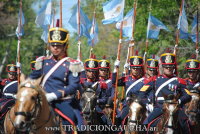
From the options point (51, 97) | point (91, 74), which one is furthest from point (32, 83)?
point (91, 74)

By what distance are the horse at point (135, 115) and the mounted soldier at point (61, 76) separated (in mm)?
2593

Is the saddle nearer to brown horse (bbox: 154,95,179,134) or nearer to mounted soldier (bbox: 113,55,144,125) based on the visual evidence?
mounted soldier (bbox: 113,55,144,125)

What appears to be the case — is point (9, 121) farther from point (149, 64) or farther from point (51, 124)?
point (149, 64)

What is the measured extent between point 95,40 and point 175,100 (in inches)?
459

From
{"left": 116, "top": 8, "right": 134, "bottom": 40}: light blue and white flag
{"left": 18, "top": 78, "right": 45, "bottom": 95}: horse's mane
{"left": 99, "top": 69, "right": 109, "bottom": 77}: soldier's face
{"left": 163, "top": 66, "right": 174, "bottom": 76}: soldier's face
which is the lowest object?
{"left": 99, "top": 69, "right": 109, "bottom": 77}: soldier's face

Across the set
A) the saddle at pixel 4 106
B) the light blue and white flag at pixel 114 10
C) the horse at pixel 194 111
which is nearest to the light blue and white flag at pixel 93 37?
the light blue and white flag at pixel 114 10

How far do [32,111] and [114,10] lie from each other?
34.9ft

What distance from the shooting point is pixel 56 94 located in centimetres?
899

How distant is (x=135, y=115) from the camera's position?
11.9 metres

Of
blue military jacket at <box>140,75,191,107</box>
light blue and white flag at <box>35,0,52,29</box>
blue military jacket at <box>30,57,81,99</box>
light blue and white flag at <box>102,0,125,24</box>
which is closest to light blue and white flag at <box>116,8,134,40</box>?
light blue and white flag at <box>102,0,125,24</box>

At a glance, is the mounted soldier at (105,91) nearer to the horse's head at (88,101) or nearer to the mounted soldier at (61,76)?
the horse's head at (88,101)

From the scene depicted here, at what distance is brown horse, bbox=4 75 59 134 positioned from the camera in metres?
7.62

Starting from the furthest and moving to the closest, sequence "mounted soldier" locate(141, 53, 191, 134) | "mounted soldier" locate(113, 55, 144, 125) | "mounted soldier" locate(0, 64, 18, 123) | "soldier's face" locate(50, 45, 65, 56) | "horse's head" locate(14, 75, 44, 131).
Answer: "mounted soldier" locate(0, 64, 18, 123) < "mounted soldier" locate(113, 55, 144, 125) < "mounted soldier" locate(141, 53, 191, 134) < "soldier's face" locate(50, 45, 65, 56) < "horse's head" locate(14, 75, 44, 131)

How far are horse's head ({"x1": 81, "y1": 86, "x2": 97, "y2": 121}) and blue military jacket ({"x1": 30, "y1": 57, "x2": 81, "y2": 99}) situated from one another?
351cm
